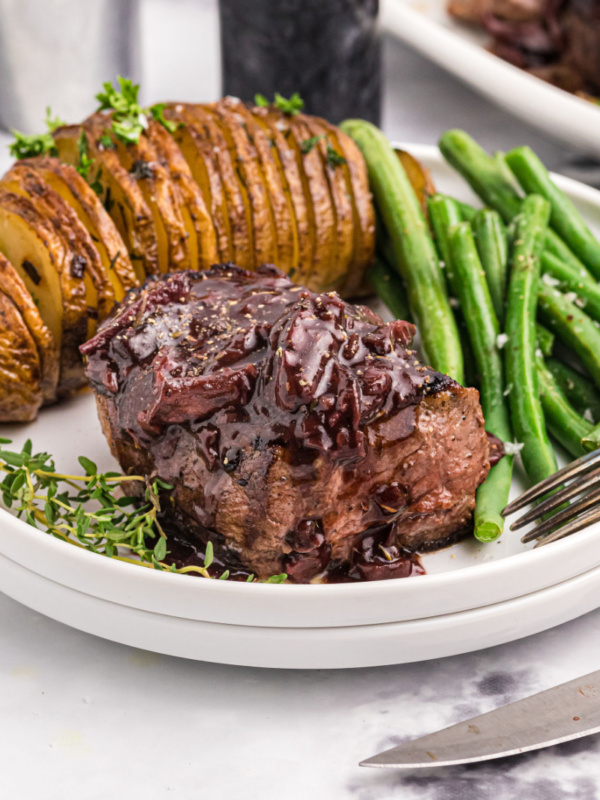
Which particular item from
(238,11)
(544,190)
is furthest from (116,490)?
(238,11)

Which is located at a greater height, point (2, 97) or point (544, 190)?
point (544, 190)

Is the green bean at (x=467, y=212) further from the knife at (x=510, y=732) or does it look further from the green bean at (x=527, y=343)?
the knife at (x=510, y=732)

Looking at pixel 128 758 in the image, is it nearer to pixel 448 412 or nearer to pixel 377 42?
pixel 448 412

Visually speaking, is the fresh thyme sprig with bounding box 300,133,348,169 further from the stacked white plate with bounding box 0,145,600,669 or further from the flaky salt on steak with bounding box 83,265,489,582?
the stacked white plate with bounding box 0,145,600,669

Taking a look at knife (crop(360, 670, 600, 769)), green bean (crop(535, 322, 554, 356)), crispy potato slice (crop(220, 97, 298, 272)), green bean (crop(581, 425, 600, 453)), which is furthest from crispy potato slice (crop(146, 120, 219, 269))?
knife (crop(360, 670, 600, 769))

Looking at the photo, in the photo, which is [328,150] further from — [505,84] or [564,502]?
[564,502]

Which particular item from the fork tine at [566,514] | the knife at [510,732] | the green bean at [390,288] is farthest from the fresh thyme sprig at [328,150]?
the knife at [510,732]
